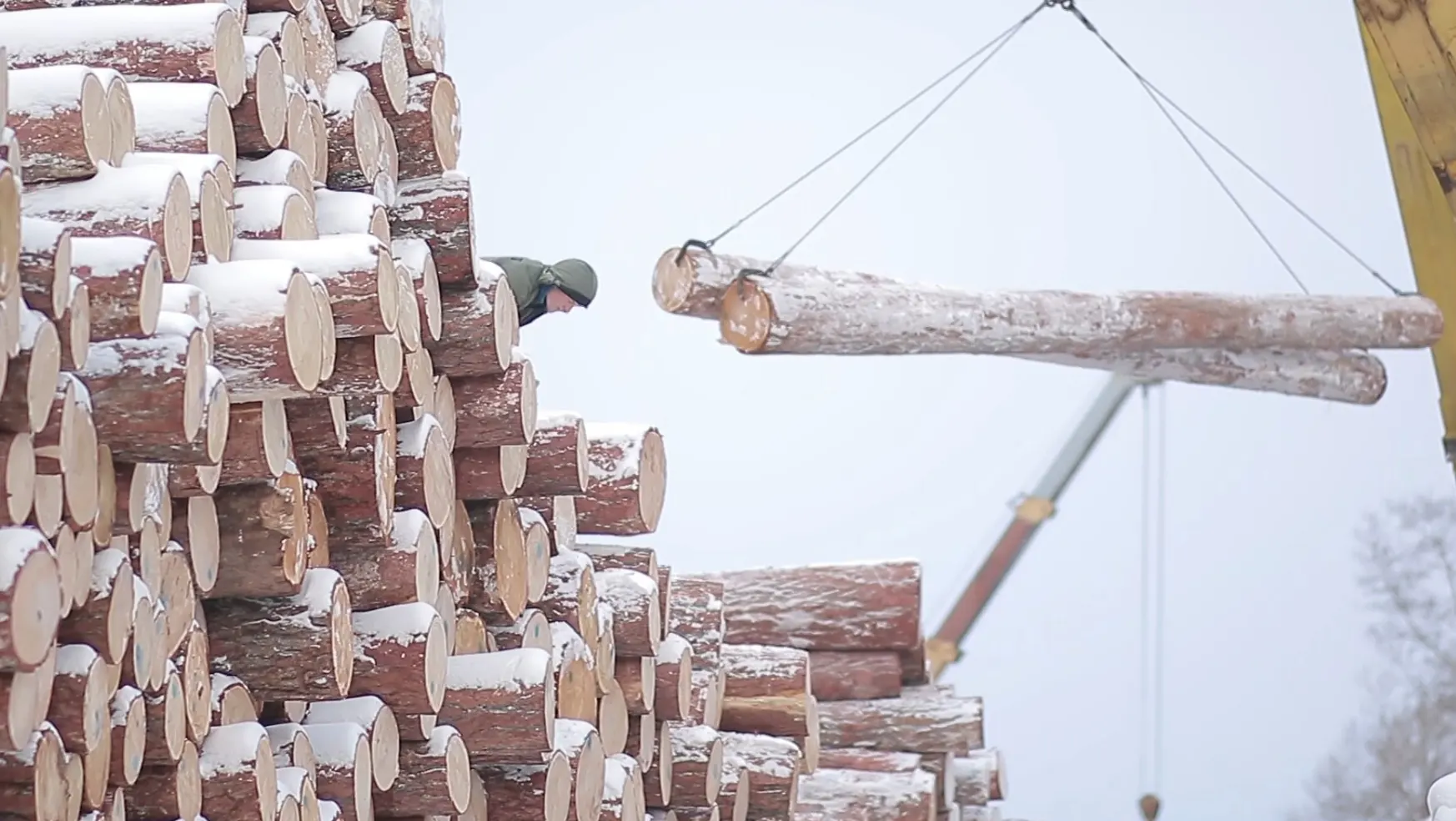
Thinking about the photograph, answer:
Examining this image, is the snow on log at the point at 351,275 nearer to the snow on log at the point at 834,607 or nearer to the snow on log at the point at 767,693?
Answer: the snow on log at the point at 767,693

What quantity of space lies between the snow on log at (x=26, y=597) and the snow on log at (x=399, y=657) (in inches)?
34.9

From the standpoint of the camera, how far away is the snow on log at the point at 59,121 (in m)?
1.97

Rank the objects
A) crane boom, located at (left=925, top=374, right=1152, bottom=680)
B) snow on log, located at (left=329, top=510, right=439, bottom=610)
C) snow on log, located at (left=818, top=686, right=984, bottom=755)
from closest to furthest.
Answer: snow on log, located at (left=329, top=510, right=439, bottom=610)
snow on log, located at (left=818, top=686, right=984, bottom=755)
crane boom, located at (left=925, top=374, right=1152, bottom=680)

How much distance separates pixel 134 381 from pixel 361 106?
1017 millimetres

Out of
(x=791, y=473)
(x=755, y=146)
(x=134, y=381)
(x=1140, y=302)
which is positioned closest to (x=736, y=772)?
(x=1140, y=302)

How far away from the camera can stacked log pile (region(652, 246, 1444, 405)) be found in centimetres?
459

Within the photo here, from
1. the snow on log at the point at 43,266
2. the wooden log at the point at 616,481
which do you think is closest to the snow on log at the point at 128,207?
the snow on log at the point at 43,266

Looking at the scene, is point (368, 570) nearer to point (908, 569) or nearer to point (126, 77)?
point (126, 77)

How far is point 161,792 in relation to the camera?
2.17m

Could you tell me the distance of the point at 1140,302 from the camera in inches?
218

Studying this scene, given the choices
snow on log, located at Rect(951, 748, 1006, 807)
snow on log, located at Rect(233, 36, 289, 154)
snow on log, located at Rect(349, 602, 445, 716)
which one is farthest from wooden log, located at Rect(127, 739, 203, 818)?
snow on log, located at Rect(951, 748, 1006, 807)

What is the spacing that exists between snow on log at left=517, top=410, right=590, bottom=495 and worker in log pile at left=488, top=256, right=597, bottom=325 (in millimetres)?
617

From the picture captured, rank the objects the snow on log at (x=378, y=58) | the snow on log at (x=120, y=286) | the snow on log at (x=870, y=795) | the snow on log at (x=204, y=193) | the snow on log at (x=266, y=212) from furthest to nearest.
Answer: the snow on log at (x=870, y=795)
the snow on log at (x=378, y=58)
the snow on log at (x=266, y=212)
the snow on log at (x=204, y=193)
the snow on log at (x=120, y=286)

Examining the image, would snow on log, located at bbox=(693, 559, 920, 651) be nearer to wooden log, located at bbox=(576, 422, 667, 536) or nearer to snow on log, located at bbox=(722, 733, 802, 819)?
snow on log, located at bbox=(722, 733, 802, 819)
